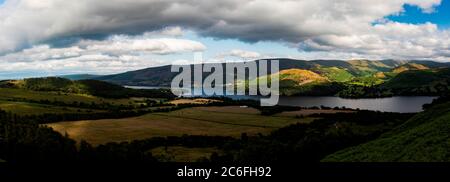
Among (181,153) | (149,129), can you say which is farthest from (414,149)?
(149,129)

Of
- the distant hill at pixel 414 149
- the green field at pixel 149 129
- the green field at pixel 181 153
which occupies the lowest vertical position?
the green field at pixel 181 153

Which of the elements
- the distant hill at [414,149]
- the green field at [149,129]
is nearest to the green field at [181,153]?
the green field at [149,129]

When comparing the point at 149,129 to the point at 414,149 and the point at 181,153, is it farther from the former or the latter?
the point at 414,149

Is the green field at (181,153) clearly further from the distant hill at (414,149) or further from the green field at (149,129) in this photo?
the distant hill at (414,149)

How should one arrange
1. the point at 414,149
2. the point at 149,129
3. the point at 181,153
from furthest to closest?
the point at 149,129, the point at 181,153, the point at 414,149

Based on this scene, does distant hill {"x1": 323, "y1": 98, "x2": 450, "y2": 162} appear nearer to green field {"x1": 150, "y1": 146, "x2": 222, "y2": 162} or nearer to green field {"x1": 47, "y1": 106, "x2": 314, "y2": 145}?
green field {"x1": 150, "y1": 146, "x2": 222, "y2": 162}

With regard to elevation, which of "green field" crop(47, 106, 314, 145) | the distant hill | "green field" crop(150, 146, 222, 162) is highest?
the distant hill

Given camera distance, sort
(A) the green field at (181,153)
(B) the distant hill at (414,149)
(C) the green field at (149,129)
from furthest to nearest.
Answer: (C) the green field at (149,129)
(A) the green field at (181,153)
(B) the distant hill at (414,149)

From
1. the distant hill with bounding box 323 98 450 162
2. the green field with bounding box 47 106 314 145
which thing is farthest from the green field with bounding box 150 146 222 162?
the distant hill with bounding box 323 98 450 162

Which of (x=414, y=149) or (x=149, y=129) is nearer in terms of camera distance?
(x=414, y=149)

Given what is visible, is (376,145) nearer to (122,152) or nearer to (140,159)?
(140,159)

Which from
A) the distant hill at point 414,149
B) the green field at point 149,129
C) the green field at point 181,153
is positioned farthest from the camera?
the green field at point 149,129
